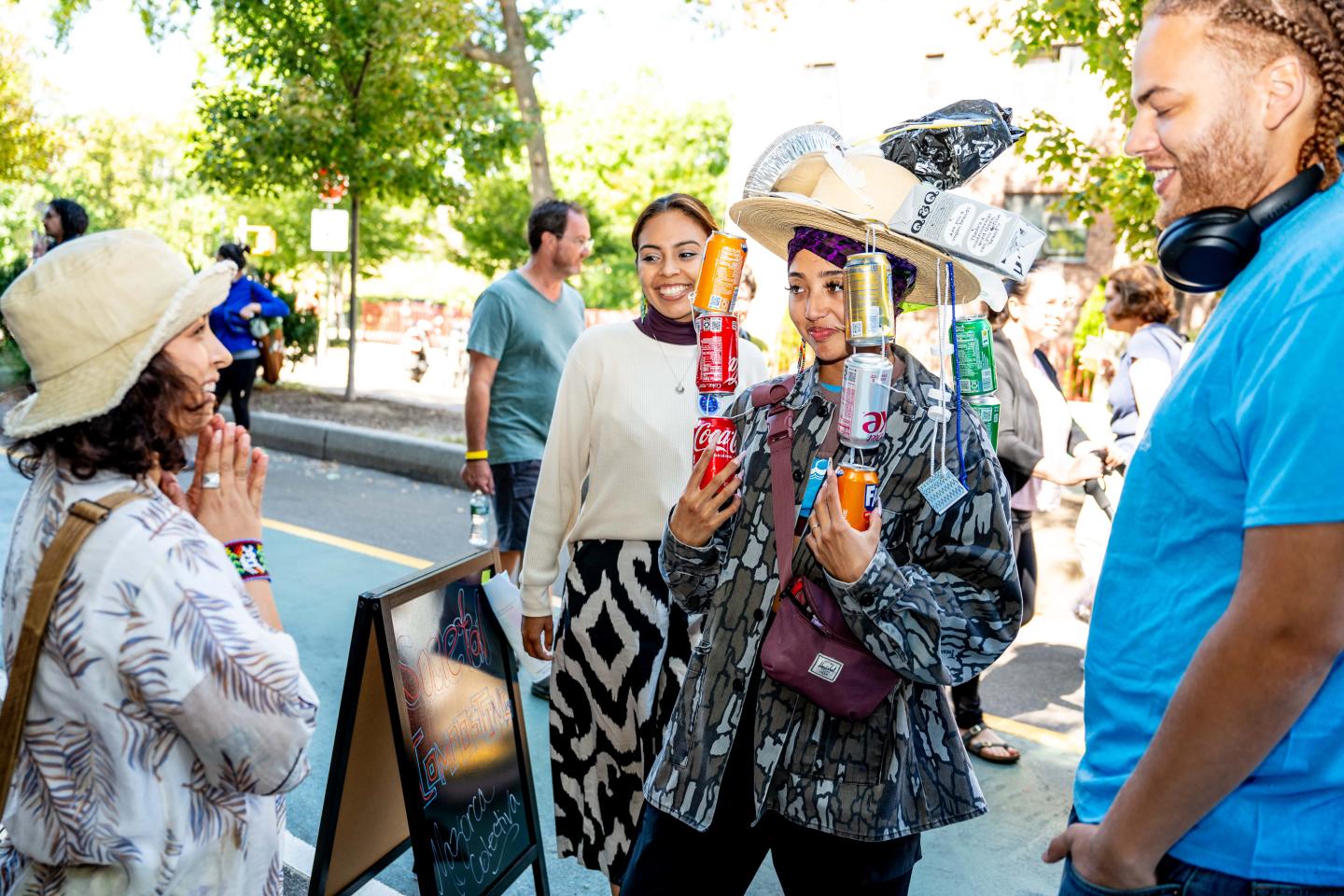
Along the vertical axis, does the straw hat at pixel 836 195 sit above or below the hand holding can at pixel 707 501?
above

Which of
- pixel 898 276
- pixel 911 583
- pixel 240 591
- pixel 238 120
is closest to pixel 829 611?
pixel 911 583

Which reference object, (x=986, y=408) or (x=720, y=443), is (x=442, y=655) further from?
(x=986, y=408)

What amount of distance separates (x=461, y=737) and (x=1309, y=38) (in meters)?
2.54

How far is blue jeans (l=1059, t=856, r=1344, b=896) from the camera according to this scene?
1351mm

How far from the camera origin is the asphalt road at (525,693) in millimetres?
3852

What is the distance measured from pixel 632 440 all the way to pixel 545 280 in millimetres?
2347

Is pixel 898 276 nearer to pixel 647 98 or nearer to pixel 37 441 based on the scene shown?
pixel 37 441

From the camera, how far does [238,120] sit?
13.8 metres

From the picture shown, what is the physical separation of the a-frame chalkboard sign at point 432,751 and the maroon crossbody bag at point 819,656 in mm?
1059

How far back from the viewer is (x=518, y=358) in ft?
18.0

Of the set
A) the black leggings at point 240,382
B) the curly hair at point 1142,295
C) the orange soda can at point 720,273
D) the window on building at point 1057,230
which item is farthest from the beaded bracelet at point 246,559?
the window on building at point 1057,230

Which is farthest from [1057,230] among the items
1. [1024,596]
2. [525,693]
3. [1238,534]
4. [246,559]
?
[1238,534]

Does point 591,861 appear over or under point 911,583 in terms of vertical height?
under

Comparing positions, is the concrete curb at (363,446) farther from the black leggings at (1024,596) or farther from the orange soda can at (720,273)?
the orange soda can at (720,273)
